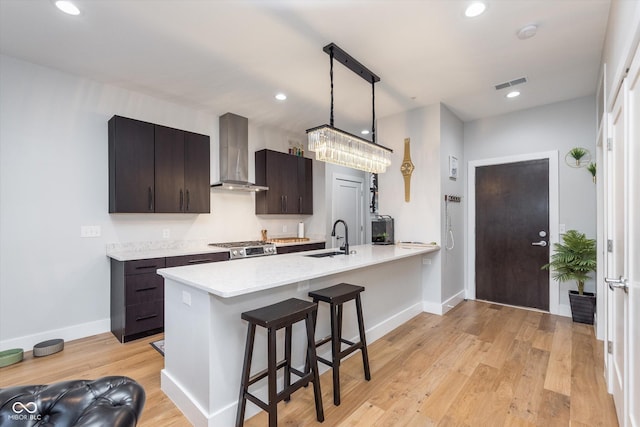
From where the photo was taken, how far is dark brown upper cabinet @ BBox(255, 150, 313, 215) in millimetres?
4707

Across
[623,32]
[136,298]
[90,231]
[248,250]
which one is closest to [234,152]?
[248,250]

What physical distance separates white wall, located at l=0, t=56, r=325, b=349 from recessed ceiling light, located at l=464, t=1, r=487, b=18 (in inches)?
139

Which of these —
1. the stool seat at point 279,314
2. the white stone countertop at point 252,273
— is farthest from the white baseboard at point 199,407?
the white stone countertop at point 252,273

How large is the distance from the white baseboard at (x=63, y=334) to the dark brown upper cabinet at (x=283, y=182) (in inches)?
96.0

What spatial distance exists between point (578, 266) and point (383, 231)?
2277 millimetres

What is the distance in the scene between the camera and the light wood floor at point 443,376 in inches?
75.7

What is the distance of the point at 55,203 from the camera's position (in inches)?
120

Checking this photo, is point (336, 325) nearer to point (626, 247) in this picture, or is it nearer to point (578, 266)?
point (626, 247)

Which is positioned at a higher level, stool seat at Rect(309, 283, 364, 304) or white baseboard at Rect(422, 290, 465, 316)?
stool seat at Rect(309, 283, 364, 304)

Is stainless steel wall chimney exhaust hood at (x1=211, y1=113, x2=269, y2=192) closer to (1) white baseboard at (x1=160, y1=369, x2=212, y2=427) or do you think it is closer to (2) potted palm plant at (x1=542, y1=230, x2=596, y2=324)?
(1) white baseboard at (x1=160, y1=369, x2=212, y2=427)

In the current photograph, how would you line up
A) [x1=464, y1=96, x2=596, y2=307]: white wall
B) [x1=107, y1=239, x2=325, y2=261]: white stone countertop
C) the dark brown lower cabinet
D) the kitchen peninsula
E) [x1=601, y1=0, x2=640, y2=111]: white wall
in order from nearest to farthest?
1. [x1=601, y1=0, x2=640, y2=111]: white wall
2. the kitchen peninsula
3. the dark brown lower cabinet
4. [x1=107, y1=239, x2=325, y2=261]: white stone countertop
5. [x1=464, y1=96, x2=596, y2=307]: white wall

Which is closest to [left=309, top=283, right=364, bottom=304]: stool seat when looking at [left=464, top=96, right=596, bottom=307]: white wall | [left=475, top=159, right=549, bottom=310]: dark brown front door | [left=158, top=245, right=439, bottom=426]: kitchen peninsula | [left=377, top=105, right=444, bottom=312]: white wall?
[left=158, top=245, right=439, bottom=426]: kitchen peninsula

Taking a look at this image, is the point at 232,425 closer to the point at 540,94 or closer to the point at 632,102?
the point at 632,102

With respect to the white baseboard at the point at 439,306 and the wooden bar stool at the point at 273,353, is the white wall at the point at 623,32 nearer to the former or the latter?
the wooden bar stool at the point at 273,353
